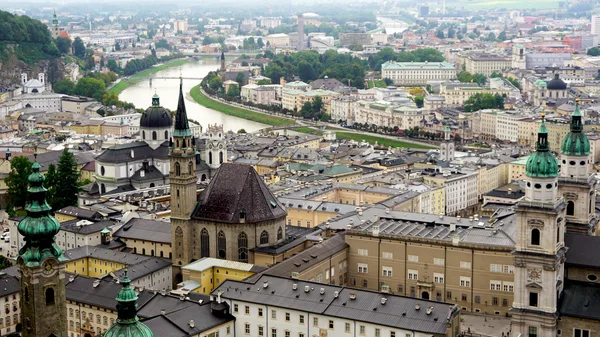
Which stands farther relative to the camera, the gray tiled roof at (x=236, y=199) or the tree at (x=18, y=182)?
the tree at (x=18, y=182)

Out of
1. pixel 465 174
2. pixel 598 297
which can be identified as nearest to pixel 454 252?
pixel 598 297

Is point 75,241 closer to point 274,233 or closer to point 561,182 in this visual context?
point 274,233

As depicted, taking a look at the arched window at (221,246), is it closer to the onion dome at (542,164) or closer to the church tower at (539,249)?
the church tower at (539,249)

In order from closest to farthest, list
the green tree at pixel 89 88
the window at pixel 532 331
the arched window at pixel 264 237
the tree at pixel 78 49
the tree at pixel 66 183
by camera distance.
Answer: the window at pixel 532 331
the arched window at pixel 264 237
the tree at pixel 66 183
the green tree at pixel 89 88
the tree at pixel 78 49

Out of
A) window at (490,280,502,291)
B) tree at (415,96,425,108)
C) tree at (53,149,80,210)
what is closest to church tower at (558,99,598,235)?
window at (490,280,502,291)

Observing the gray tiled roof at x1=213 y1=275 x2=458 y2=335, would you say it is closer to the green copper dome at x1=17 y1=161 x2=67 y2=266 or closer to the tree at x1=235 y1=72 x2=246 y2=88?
the green copper dome at x1=17 y1=161 x2=67 y2=266

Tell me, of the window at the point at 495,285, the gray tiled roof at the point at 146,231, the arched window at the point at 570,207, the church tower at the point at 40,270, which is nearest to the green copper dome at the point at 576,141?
the arched window at the point at 570,207

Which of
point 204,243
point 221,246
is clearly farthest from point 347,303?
point 204,243
